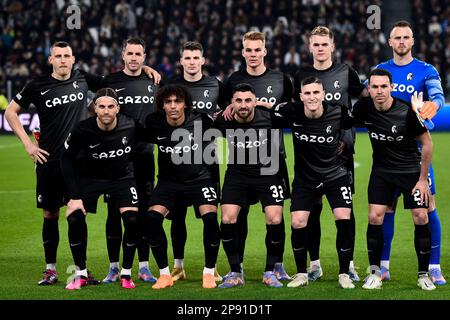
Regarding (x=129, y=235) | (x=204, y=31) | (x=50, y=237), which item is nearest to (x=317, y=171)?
(x=129, y=235)

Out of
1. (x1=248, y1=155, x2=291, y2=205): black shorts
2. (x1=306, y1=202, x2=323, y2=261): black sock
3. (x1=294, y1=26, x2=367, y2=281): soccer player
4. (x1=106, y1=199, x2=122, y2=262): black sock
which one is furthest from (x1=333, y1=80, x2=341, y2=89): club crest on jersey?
(x1=106, y1=199, x2=122, y2=262): black sock

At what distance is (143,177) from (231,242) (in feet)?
3.79

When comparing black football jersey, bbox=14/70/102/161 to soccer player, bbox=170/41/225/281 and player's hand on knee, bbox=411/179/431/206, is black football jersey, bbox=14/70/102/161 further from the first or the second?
player's hand on knee, bbox=411/179/431/206

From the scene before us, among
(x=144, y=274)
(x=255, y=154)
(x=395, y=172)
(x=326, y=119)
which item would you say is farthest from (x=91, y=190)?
(x=395, y=172)

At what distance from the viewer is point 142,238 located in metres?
9.20

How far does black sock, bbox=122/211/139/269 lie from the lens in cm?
870

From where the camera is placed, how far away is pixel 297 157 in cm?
888

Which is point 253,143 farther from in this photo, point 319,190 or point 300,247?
point 300,247

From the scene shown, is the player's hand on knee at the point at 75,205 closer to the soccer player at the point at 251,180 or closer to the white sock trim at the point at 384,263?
the soccer player at the point at 251,180

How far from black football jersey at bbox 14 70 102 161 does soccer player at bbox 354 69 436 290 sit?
272 cm

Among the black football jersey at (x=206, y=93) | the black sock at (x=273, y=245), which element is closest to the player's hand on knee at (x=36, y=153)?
the black football jersey at (x=206, y=93)

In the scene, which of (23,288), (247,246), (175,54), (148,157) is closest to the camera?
(23,288)

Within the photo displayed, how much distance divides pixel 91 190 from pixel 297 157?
76.9 inches

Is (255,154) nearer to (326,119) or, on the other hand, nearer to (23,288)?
(326,119)
